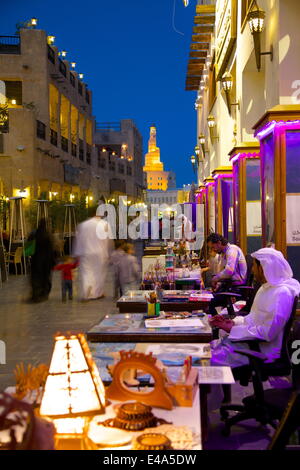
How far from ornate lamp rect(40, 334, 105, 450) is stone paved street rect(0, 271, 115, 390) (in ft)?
12.1

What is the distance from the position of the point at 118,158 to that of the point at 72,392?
2446 inches

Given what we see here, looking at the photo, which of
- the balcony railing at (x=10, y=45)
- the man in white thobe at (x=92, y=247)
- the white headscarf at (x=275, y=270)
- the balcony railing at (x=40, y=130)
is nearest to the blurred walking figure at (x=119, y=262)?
the man in white thobe at (x=92, y=247)

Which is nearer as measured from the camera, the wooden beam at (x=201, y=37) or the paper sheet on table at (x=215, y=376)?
the paper sheet on table at (x=215, y=376)

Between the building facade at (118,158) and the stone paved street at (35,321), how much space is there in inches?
1575

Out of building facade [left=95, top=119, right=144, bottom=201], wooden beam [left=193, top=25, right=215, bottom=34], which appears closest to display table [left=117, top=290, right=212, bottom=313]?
wooden beam [left=193, top=25, right=215, bottom=34]

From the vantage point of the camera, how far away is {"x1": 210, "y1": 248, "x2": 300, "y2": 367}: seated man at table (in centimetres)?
473

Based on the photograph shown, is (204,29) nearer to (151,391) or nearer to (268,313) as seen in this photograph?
(268,313)

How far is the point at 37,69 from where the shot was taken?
32250 millimetres

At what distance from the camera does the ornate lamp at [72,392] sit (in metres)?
2.52

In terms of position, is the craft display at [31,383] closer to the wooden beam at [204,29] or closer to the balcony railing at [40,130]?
the wooden beam at [204,29]

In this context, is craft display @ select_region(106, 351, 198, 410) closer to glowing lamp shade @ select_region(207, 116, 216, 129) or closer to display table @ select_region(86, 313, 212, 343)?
display table @ select_region(86, 313, 212, 343)

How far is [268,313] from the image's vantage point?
484 cm

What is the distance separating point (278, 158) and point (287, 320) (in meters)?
3.95

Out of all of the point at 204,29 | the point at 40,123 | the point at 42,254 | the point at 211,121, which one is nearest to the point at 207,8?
the point at 204,29
